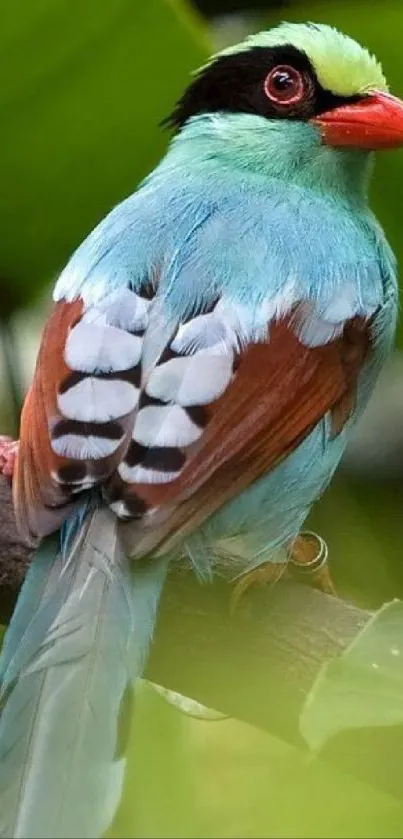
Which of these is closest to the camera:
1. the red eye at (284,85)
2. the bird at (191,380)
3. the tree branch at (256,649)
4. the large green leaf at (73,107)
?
the tree branch at (256,649)

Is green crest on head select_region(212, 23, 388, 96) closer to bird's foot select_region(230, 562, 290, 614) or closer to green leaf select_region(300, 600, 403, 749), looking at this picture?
bird's foot select_region(230, 562, 290, 614)

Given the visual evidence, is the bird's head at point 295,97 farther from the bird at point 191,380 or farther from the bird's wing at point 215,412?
the bird's wing at point 215,412

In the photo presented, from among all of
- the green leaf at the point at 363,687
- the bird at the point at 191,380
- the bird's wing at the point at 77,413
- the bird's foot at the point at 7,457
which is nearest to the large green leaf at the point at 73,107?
the bird at the point at 191,380

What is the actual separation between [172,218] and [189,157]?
12.9 inches

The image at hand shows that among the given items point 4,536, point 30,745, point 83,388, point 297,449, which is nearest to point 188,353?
point 83,388

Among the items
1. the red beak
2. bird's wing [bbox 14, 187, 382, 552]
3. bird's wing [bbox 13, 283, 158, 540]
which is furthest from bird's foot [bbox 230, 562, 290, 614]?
the red beak

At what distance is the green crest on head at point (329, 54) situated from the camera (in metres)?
2.07

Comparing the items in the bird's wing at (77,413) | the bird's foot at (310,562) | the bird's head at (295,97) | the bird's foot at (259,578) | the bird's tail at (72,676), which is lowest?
the bird's foot at (310,562)

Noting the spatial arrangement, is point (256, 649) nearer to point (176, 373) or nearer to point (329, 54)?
point (176, 373)

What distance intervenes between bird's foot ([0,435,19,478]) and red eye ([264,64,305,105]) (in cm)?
76

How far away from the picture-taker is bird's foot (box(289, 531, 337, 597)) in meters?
1.96

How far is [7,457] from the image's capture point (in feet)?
6.43

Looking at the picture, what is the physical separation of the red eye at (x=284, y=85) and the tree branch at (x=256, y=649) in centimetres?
84

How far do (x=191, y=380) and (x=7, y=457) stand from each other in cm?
56
